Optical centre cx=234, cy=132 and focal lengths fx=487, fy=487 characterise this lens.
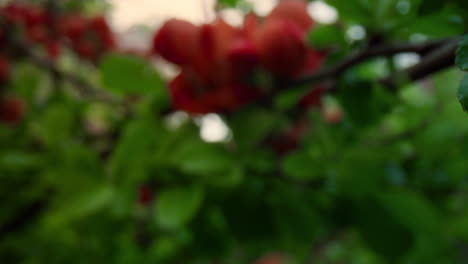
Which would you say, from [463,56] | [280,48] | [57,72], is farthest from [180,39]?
[57,72]

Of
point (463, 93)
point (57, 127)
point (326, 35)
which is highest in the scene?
point (57, 127)

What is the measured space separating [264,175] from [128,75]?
0.41ft

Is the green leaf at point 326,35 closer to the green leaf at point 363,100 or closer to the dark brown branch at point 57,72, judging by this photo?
the green leaf at point 363,100

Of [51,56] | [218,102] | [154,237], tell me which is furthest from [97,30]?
[218,102]

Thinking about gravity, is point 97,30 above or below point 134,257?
above

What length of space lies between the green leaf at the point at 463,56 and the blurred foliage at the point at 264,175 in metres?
0.10

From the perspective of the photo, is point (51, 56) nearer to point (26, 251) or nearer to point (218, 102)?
point (26, 251)

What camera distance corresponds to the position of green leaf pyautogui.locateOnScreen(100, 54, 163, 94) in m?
0.35

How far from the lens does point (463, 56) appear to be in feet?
0.48

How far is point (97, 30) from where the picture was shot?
0.66 meters

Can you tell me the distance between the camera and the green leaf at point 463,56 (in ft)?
0.47

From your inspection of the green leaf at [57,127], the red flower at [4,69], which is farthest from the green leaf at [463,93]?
the red flower at [4,69]

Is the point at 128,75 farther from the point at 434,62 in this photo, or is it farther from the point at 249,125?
the point at 434,62

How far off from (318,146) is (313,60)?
0.21ft
